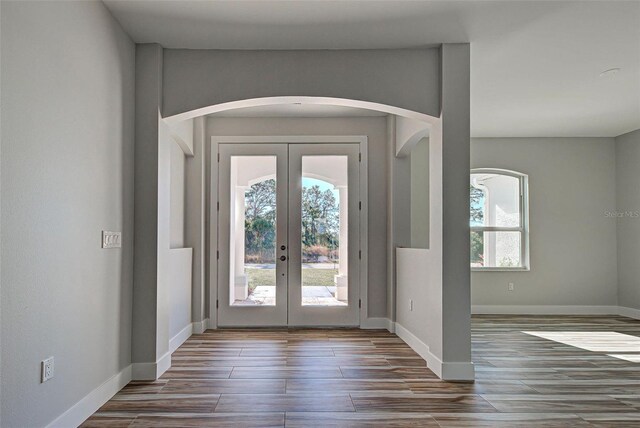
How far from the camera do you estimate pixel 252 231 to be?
18.8ft

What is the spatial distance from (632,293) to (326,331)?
4605mm

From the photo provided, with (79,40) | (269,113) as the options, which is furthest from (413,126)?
(79,40)

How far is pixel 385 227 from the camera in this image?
18.8ft

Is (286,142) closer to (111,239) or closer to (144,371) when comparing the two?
(111,239)

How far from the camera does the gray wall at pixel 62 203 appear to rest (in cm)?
215

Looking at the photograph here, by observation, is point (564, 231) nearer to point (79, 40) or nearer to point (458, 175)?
point (458, 175)

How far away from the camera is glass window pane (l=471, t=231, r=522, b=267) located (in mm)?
7164

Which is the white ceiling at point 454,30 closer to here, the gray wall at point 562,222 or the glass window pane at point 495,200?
the gray wall at point 562,222

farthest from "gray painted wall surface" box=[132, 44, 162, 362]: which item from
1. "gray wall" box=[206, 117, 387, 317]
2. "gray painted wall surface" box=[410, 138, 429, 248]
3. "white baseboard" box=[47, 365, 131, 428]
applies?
"gray painted wall surface" box=[410, 138, 429, 248]

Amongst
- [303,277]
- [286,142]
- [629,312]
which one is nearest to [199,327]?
[303,277]

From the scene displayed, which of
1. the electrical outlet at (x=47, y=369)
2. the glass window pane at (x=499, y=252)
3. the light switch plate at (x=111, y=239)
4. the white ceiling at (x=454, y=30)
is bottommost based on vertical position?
the electrical outlet at (x=47, y=369)

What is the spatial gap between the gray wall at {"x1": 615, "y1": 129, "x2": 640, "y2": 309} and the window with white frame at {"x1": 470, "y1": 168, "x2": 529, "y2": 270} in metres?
1.37

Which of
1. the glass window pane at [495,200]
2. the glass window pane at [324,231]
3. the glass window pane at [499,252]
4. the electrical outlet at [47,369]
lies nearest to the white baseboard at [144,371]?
the electrical outlet at [47,369]

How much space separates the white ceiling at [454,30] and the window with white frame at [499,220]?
257 centimetres
